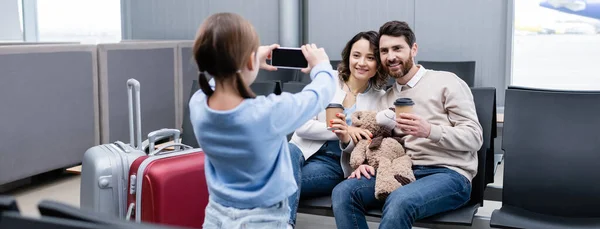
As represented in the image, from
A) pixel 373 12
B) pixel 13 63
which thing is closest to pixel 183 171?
pixel 13 63

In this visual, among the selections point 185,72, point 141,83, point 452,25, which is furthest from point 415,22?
point 141,83

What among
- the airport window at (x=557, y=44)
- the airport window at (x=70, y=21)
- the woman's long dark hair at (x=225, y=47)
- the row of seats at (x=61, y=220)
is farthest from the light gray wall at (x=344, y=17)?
the row of seats at (x=61, y=220)

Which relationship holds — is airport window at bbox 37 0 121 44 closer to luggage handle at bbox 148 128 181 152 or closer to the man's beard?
luggage handle at bbox 148 128 181 152

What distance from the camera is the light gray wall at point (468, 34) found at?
5707 mm

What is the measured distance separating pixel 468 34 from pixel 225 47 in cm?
452

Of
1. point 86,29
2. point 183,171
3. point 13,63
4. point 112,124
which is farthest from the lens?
point 86,29

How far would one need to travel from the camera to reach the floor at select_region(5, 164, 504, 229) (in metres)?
3.61

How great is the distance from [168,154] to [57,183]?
250 centimetres

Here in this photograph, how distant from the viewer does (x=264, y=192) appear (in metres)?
1.67

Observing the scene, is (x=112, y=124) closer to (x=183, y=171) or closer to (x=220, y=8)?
(x=220, y=8)

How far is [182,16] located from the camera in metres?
6.89

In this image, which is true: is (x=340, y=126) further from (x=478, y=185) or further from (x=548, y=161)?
(x=548, y=161)

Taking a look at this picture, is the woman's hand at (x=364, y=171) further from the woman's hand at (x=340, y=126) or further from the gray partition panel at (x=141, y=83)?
the gray partition panel at (x=141, y=83)

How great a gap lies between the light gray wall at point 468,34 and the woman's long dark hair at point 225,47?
433 centimetres
